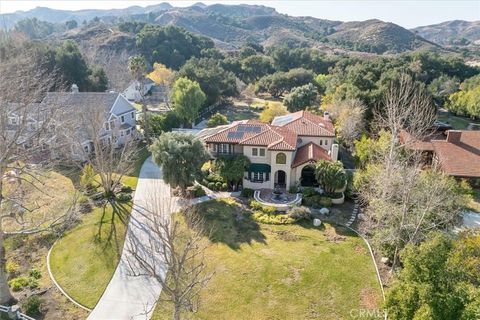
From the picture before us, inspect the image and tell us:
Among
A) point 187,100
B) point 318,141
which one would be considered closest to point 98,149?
point 318,141

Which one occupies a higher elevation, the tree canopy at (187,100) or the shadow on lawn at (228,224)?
the tree canopy at (187,100)

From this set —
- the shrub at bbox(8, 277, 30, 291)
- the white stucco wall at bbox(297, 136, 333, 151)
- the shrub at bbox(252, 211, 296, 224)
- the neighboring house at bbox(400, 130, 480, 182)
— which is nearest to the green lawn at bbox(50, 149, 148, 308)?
the shrub at bbox(8, 277, 30, 291)

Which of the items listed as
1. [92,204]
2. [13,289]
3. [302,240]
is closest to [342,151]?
[302,240]

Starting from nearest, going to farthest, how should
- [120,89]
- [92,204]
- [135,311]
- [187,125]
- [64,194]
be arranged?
1. [135,311]
2. [92,204]
3. [64,194]
4. [187,125]
5. [120,89]

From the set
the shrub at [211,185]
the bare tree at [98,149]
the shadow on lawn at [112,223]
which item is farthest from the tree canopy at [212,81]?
the shadow on lawn at [112,223]

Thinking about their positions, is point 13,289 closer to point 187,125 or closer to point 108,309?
point 108,309

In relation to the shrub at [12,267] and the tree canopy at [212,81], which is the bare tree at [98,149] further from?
the tree canopy at [212,81]

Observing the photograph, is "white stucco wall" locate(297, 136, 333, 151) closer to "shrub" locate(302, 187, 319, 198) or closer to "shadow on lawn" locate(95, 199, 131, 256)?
"shrub" locate(302, 187, 319, 198)
